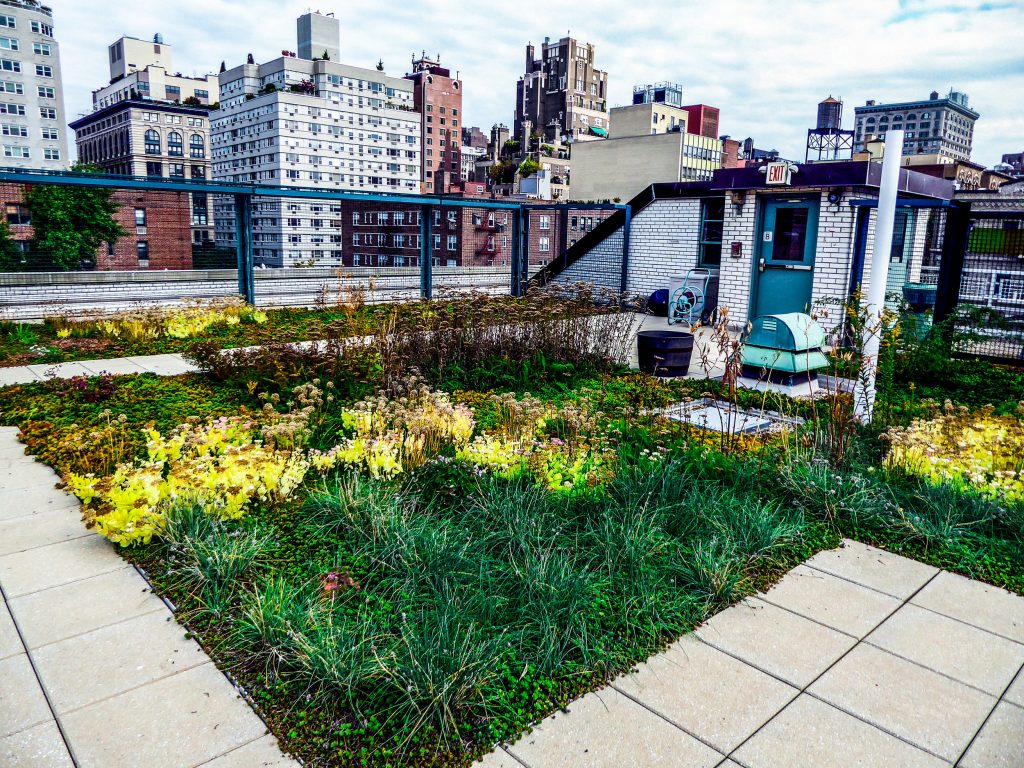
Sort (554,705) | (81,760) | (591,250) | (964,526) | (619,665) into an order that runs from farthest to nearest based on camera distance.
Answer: (591,250), (964,526), (619,665), (554,705), (81,760)

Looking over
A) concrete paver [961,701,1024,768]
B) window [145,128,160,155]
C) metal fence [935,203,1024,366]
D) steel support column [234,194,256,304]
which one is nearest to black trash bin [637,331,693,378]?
metal fence [935,203,1024,366]

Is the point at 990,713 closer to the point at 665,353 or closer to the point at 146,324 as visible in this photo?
the point at 665,353

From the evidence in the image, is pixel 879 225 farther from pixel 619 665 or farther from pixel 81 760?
pixel 81 760

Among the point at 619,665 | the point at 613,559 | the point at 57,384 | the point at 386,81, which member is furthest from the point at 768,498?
the point at 386,81

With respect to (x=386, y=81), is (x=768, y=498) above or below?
below

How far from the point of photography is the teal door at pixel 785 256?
1288 centimetres

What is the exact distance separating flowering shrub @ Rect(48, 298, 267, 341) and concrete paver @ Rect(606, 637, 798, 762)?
1051 centimetres

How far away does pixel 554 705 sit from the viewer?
9.50 ft

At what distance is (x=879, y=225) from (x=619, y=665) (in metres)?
5.59

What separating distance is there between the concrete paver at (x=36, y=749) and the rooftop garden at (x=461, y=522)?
0.67 metres

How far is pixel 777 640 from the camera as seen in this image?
11.2 feet

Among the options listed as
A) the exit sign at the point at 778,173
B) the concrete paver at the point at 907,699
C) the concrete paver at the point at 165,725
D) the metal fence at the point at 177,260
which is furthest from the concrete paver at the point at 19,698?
the exit sign at the point at 778,173

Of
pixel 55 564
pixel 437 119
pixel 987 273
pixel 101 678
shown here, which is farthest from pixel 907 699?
pixel 437 119

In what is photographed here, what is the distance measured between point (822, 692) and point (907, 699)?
1.15ft
